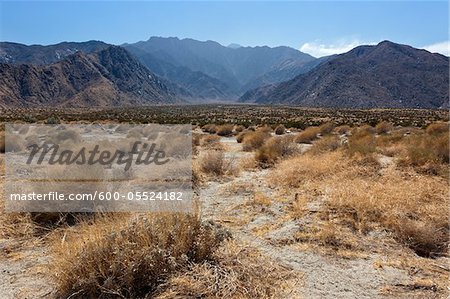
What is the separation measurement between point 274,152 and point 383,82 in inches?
6174

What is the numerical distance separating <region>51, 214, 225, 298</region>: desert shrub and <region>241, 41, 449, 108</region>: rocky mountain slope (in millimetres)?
141528

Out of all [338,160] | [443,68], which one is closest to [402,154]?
[338,160]

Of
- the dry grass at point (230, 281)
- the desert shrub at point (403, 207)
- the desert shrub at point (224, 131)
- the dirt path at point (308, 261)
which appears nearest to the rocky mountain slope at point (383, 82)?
the desert shrub at point (224, 131)

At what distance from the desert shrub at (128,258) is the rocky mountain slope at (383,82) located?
142m

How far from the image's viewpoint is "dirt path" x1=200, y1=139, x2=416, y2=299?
5.27 m

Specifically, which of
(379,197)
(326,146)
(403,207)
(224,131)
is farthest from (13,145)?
(403,207)

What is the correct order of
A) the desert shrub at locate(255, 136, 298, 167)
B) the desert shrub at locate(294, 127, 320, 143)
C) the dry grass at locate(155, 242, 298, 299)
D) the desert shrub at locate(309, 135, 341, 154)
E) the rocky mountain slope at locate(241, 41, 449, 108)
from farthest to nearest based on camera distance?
1. the rocky mountain slope at locate(241, 41, 449, 108)
2. the desert shrub at locate(294, 127, 320, 143)
3. the desert shrub at locate(309, 135, 341, 154)
4. the desert shrub at locate(255, 136, 298, 167)
5. the dry grass at locate(155, 242, 298, 299)

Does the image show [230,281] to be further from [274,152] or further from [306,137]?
[306,137]

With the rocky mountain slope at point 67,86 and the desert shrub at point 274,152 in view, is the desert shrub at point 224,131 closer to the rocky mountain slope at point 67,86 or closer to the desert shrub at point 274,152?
the desert shrub at point 274,152

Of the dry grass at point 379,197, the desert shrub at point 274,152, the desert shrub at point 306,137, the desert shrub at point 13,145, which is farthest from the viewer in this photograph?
the desert shrub at point 306,137

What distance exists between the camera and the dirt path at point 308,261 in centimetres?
527

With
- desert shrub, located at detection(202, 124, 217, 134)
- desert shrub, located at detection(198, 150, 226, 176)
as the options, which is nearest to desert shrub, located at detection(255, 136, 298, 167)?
desert shrub, located at detection(198, 150, 226, 176)

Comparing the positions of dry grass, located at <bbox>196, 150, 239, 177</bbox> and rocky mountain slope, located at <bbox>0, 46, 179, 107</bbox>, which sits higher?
rocky mountain slope, located at <bbox>0, 46, 179, 107</bbox>

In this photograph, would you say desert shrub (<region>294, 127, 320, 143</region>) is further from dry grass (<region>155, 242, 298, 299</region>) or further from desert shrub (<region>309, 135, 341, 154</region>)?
dry grass (<region>155, 242, 298, 299</region>)
